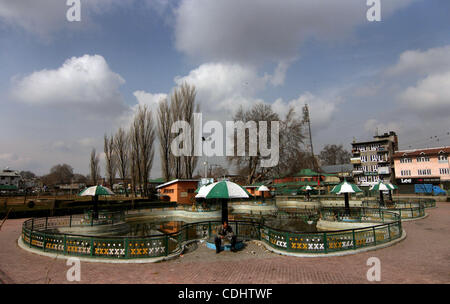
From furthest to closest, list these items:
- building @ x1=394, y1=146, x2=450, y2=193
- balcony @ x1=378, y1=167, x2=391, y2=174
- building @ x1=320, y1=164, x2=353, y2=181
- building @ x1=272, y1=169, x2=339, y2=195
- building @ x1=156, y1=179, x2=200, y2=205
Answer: building @ x1=320, y1=164, x2=353, y2=181, balcony @ x1=378, y1=167, x2=391, y2=174, building @ x1=394, y1=146, x2=450, y2=193, building @ x1=272, y1=169, x2=339, y2=195, building @ x1=156, y1=179, x2=200, y2=205

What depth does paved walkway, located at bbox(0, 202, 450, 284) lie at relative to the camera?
7102mm

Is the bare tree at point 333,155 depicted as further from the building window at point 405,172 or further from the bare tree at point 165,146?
the bare tree at point 165,146

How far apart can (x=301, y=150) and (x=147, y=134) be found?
95.8 ft

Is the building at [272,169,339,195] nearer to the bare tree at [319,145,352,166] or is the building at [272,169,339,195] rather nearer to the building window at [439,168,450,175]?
the building window at [439,168,450,175]

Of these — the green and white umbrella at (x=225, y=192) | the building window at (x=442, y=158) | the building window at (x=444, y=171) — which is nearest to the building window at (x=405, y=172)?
the building window at (x=444, y=171)

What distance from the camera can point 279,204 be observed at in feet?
123

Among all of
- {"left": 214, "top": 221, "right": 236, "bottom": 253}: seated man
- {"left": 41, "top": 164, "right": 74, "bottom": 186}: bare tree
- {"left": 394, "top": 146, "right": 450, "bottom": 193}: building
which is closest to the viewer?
{"left": 214, "top": 221, "right": 236, "bottom": 253}: seated man

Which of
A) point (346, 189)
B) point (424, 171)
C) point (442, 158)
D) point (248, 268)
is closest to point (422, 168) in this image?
point (424, 171)

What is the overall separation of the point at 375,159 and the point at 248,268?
230 feet

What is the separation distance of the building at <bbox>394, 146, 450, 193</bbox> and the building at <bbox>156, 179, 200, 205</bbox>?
4774 cm

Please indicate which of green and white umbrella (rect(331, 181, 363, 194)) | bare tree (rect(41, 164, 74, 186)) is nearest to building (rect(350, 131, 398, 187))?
green and white umbrella (rect(331, 181, 363, 194))

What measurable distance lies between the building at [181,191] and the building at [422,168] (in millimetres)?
47741

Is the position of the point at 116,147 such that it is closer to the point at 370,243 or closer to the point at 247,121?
the point at 247,121
